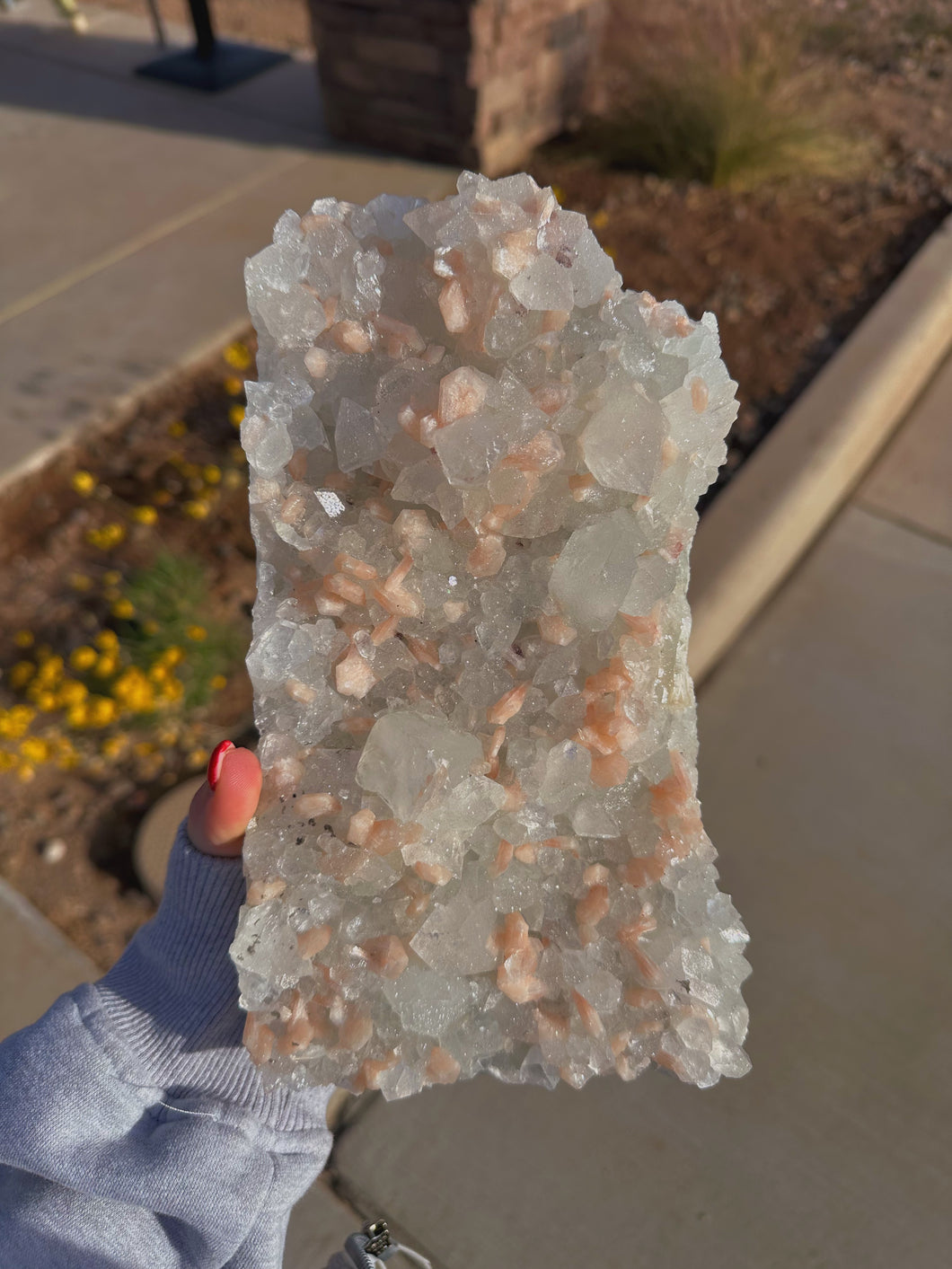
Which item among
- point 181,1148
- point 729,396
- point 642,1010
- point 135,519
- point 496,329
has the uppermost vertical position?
point 496,329

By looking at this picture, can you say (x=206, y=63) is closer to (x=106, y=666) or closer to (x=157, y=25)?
(x=157, y=25)

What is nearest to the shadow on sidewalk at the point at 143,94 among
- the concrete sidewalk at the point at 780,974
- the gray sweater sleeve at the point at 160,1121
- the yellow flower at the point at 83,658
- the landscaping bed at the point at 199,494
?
the landscaping bed at the point at 199,494

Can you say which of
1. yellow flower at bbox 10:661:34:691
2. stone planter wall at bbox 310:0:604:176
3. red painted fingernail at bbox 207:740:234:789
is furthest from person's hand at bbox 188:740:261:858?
stone planter wall at bbox 310:0:604:176

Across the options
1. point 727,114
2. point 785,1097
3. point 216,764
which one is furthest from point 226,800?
point 727,114

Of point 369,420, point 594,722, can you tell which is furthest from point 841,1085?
point 369,420

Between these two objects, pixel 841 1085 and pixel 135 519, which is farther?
pixel 135 519

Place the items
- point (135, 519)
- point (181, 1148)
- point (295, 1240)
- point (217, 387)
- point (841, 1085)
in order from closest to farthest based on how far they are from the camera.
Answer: point (181, 1148), point (295, 1240), point (841, 1085), point (135, 519), point (217, 387)

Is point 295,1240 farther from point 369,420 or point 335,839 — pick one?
point 369,420
